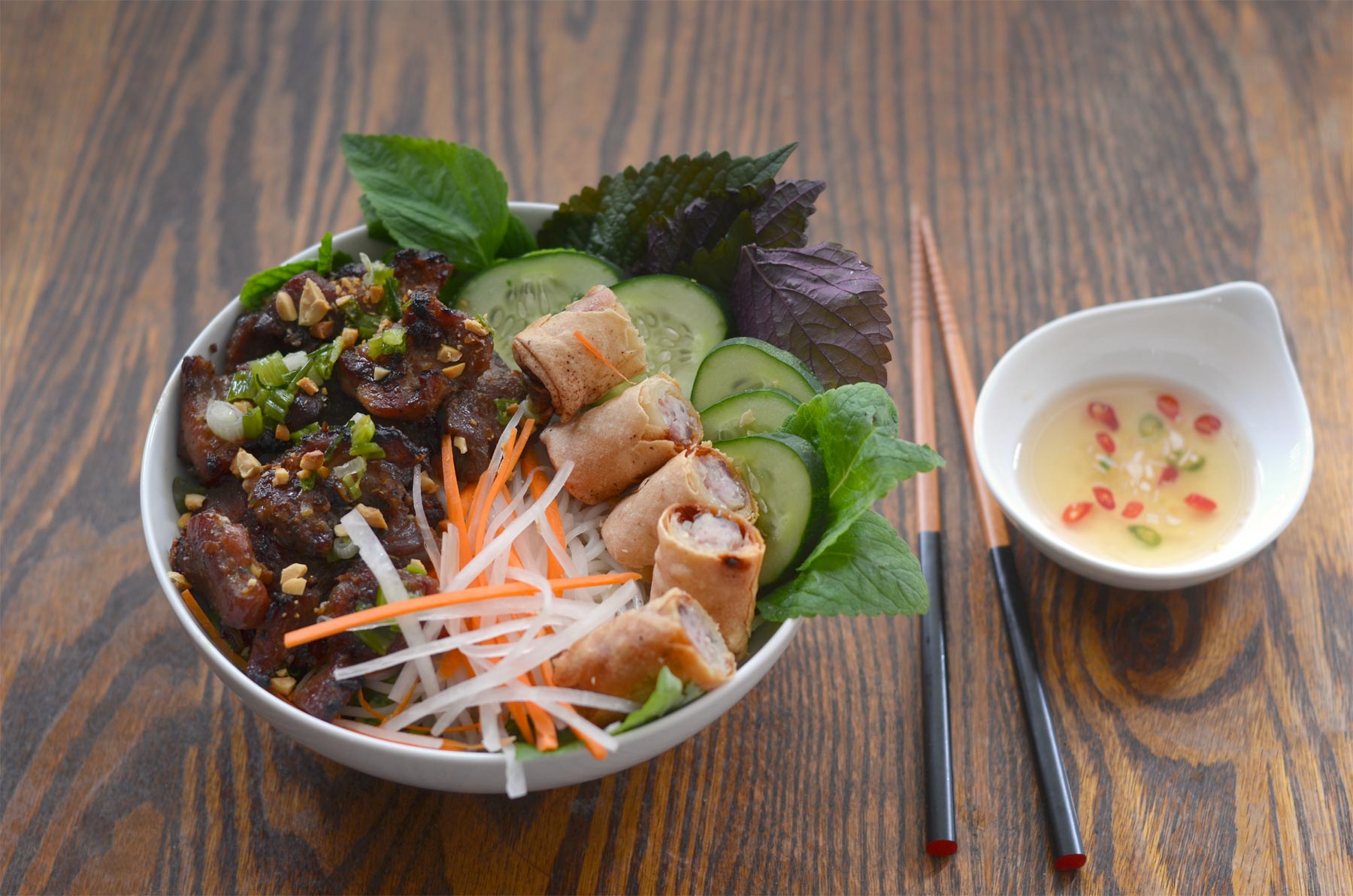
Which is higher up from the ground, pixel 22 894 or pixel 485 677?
pixel 485 677

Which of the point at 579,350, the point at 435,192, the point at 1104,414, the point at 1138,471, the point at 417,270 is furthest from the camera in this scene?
the point at 1104,414

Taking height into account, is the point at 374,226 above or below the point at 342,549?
above

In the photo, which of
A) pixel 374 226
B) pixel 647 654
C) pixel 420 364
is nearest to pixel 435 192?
pixel 374 226

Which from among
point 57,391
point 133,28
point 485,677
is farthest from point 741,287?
point 133,28

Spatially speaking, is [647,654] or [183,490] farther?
[183,490]

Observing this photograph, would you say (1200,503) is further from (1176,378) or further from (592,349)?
(592,349)

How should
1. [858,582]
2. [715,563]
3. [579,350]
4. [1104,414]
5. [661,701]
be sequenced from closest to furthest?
[661,701] < [715,563] < [858,582] < [579,350] < [1104,414]

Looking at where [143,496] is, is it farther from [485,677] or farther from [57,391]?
[57,391]

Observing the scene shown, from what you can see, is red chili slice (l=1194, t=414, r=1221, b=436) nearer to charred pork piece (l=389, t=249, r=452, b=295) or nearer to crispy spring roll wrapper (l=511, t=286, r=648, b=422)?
crispy spring roll wrapper (l=511, t=286, r=648, b=422)
